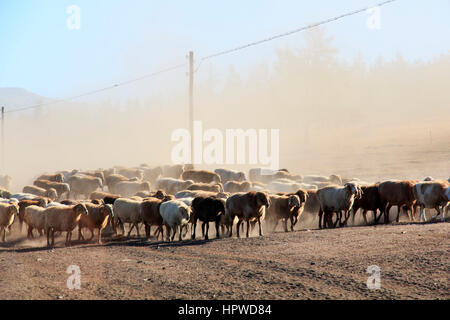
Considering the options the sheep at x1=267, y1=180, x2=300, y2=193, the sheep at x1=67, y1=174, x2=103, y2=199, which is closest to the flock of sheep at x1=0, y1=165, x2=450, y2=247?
the sheep at x1=267, y1=180, x2=300, y2=193

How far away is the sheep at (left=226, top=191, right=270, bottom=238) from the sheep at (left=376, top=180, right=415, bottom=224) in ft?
18.1

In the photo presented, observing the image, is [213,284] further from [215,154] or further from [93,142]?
[93,142]

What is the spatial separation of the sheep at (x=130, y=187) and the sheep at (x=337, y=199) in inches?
539

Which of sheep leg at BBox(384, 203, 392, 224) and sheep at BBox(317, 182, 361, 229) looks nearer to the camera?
sheep at BBox(317, 182, 361, 229)

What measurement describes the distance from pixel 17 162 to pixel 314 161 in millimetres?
57328

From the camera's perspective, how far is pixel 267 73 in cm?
13075

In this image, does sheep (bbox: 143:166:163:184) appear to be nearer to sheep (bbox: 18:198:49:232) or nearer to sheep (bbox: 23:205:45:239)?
sheep (bbox: 18:198:49:232)

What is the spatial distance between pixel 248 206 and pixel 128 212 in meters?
5.07

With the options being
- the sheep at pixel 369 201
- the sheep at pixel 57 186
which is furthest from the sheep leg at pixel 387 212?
the sheep at pixel 57 186

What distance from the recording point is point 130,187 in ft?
111

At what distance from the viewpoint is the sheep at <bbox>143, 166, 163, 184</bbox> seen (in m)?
42.3

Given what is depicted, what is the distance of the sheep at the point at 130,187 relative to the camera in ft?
109

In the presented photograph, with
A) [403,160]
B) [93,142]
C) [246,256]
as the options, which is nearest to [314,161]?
[403,160]

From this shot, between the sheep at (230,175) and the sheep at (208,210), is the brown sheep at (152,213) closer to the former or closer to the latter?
the sheep at (208,210)
